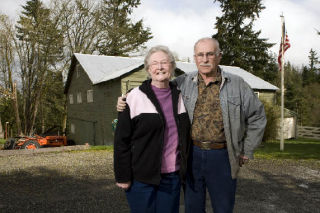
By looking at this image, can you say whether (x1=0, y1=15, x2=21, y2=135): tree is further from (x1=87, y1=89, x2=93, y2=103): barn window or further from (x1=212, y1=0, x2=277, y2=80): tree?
(x1=212, y1=0, x2=277, y2=80): tree

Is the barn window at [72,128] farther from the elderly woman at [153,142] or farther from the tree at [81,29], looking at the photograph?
the elderly woman at [153,142]

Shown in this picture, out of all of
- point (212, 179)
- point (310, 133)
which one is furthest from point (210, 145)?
point (310, 133)

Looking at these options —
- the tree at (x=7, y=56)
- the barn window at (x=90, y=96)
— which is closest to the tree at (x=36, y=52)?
the tree at (x=7, y=56)

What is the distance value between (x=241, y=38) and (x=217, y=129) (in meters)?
34.9

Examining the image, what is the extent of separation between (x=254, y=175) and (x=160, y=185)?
5.67 meters

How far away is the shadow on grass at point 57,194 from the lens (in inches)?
192

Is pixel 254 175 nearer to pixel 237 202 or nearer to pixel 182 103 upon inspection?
pixel 237 202

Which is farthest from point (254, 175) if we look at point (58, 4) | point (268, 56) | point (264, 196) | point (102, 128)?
point (268, 56)

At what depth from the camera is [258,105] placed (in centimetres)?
285

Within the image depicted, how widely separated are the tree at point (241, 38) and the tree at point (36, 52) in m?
20.2

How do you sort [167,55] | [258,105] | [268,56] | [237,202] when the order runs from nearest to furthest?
[167,55], [258,105], [237,202], [268,56]

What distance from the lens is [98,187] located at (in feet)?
20.6

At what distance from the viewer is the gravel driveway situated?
4922 millimetres

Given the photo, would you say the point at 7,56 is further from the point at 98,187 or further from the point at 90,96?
the point at 98,187
